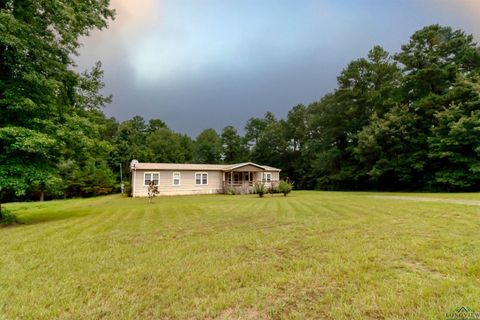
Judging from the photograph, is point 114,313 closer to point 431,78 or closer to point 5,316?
point 5,316

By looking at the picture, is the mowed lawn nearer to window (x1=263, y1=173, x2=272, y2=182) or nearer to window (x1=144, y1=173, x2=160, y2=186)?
window (x1=144, y1=173, x2=160, y2=186)

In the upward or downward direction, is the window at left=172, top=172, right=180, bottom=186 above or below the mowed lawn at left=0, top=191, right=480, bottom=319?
above

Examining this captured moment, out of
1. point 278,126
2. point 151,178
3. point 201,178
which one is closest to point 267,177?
point 201,178

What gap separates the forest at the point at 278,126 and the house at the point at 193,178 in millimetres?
4490

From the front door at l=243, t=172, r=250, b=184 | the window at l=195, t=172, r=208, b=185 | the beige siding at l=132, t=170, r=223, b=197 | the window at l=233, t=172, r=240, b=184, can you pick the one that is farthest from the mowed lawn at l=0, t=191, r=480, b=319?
the front door at l=243, t=172, r=250, b=184

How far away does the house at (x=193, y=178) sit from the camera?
24.0 metres

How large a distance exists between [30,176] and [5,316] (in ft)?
25.2

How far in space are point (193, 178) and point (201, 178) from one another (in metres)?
0.91

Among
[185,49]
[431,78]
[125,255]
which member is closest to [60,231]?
[125,255]

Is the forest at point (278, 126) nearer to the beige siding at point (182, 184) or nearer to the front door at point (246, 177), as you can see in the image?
the beige siding at point (182, 184)

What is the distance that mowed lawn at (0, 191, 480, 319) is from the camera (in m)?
2.73

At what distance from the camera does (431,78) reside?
25.6m

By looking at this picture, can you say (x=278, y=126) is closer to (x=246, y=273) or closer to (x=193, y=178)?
(x=193, y=178)

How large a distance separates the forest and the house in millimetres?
4490
